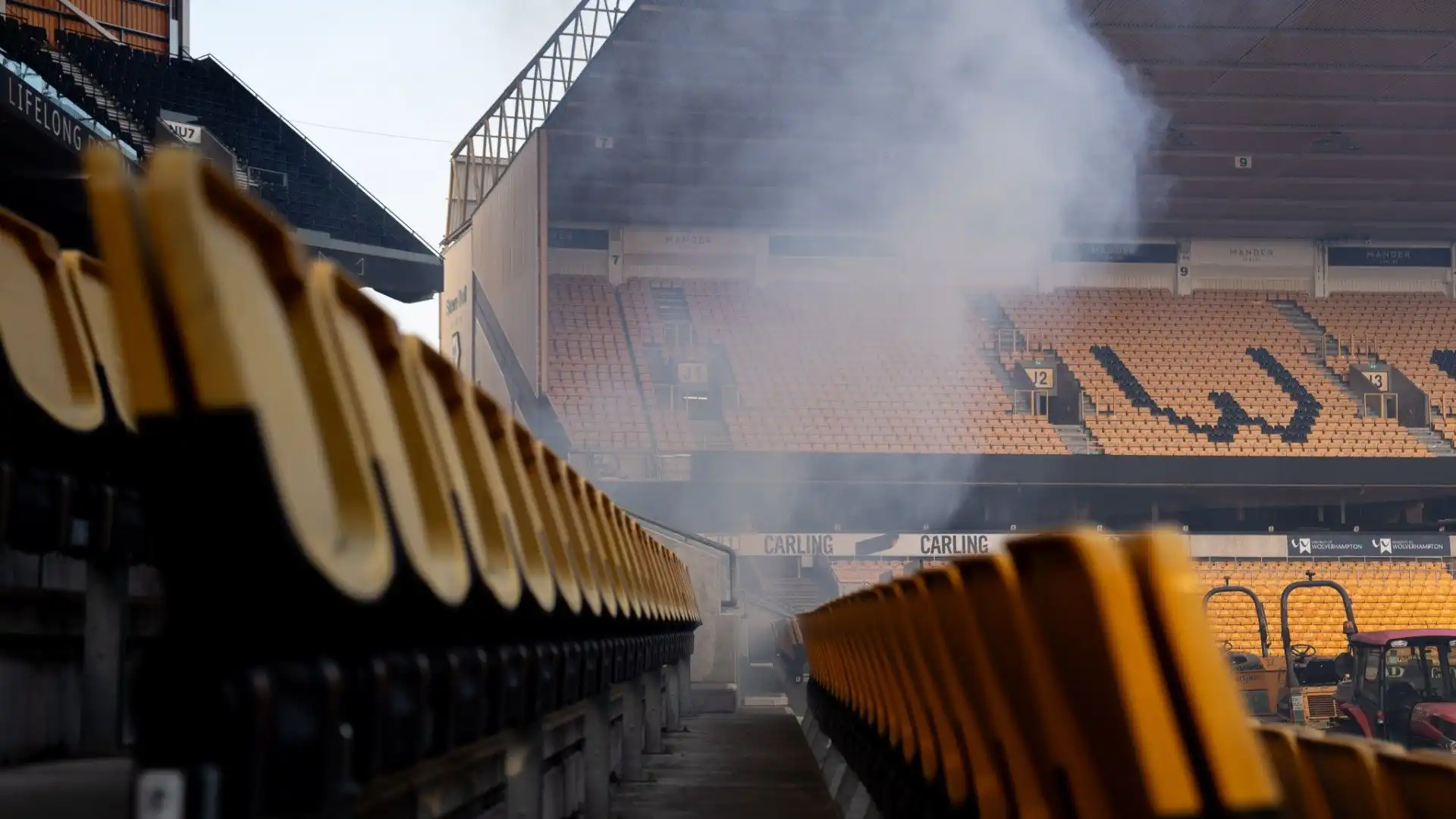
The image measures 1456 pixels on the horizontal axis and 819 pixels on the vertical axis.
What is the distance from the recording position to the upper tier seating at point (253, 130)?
11.8m

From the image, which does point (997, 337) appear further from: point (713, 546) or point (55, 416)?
point (55, 416)

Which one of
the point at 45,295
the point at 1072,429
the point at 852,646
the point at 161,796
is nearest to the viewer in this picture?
the point at 161,796

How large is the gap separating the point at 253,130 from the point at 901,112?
835 centimetres

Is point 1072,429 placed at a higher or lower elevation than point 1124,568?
higher

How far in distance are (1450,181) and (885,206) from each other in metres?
7.36

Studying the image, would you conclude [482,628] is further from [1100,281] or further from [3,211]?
[1100,281]

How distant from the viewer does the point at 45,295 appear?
7.98 ft

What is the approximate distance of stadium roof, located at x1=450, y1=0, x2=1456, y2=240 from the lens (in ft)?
52.1

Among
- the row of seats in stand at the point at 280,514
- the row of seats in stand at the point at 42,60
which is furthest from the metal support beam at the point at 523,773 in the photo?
the row of seats in stand at the point at 42,60

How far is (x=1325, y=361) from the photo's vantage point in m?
20.8

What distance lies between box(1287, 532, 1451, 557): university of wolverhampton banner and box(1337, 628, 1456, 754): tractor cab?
8668 millimetres

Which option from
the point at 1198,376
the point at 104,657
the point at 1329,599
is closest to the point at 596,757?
the point at 104,657

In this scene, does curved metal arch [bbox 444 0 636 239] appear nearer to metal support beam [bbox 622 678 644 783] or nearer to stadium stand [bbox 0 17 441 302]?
stadium stand [bbox 0 17 441 302]

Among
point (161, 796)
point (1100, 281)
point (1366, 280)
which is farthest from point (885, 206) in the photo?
point (161, 796)
